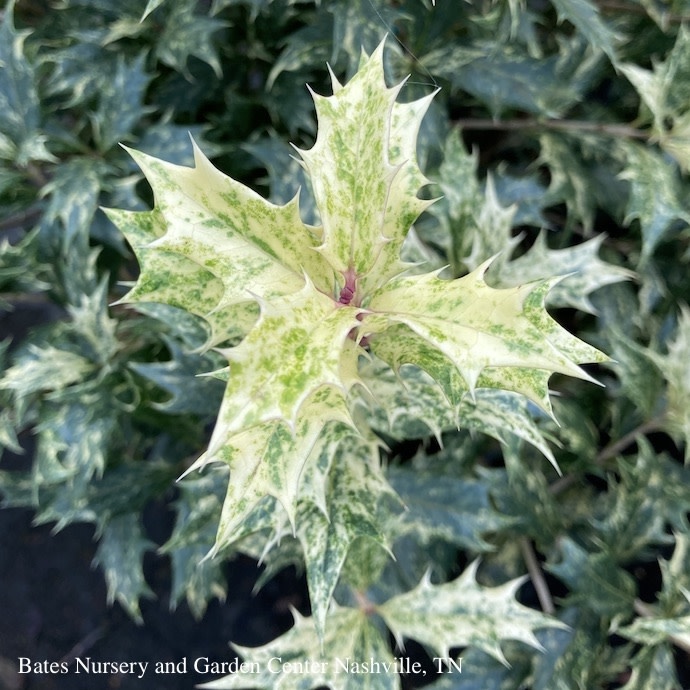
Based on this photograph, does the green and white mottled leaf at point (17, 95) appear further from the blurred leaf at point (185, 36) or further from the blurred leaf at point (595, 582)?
the blurred leaf at point (595, 582)

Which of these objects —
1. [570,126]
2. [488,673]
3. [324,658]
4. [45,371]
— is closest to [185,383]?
[45,371]

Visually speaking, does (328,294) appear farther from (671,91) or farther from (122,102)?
(671,91)

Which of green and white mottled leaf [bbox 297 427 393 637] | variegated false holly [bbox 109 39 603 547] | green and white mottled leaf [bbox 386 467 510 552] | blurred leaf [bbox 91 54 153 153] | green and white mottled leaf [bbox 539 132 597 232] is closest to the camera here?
variegated false holly [bbox 109 39 603 547]

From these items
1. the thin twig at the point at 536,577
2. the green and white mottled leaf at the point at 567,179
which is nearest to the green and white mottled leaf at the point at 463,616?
the thin twig at the point at 536,577

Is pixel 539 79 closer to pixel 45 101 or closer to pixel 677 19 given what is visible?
pixel 677 19

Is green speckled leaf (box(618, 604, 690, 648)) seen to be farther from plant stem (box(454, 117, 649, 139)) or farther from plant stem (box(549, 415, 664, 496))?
plant stem (box(454, 117, 649, 139))

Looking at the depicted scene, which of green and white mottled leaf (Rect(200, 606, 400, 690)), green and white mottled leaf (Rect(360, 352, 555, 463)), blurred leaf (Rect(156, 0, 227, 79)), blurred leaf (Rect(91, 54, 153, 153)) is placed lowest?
green and white mottled leaf (Rect(200, 606, 400, 690))

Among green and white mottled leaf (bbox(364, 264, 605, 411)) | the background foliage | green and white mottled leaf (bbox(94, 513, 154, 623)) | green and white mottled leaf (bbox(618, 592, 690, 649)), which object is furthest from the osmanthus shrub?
green and white mottled leaf (bbox(94, 513, 154, 623))
